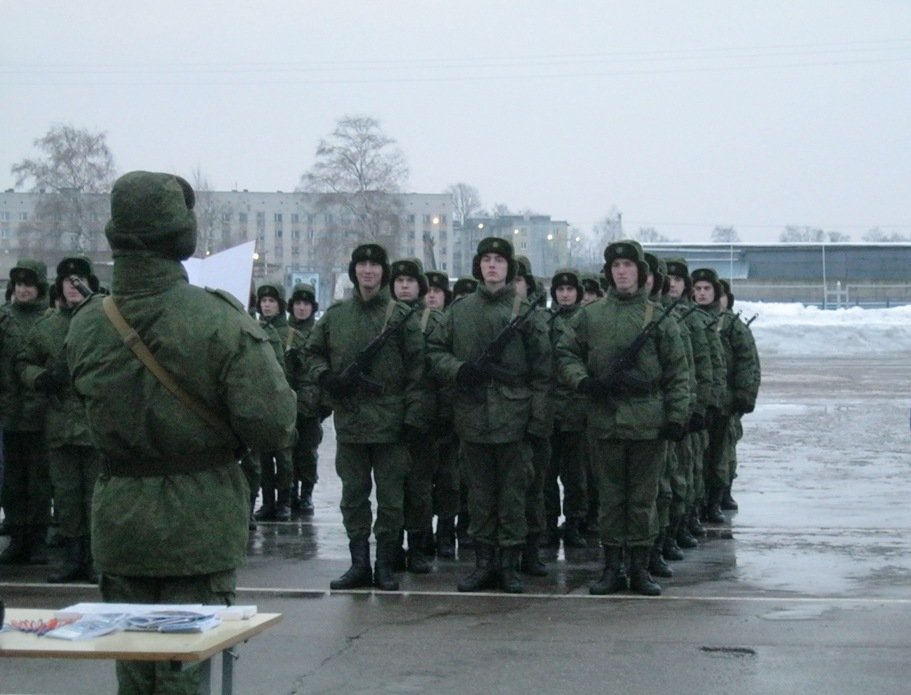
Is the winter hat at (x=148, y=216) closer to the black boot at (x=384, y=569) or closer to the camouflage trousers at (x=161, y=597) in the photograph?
the camouflage trousers at (x=161, y=597)

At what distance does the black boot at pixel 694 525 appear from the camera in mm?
13453

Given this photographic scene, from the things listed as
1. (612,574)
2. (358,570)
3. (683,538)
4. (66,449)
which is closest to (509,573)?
(612,574)

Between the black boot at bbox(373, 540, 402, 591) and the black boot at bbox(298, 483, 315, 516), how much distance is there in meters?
4.60

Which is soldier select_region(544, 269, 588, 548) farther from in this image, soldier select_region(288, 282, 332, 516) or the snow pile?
the snow pile

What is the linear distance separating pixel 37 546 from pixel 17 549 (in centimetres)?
16

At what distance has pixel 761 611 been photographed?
9.84m

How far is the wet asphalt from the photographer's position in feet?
26.5

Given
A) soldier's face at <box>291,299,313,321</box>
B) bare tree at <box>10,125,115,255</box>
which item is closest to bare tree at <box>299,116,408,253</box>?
bare tree at <box>10,125,115,255</box>

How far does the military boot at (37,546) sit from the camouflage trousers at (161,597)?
663 cm

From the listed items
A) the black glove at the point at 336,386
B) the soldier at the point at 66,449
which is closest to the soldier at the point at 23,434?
the soldier at the point at 66,449

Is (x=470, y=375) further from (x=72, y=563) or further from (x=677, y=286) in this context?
(x=677, y=286)

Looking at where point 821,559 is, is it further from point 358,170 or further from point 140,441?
point 358,170

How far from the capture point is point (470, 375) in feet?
34.6

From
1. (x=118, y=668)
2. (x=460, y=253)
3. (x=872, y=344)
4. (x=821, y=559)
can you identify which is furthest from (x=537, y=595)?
(x=460, y=253)
